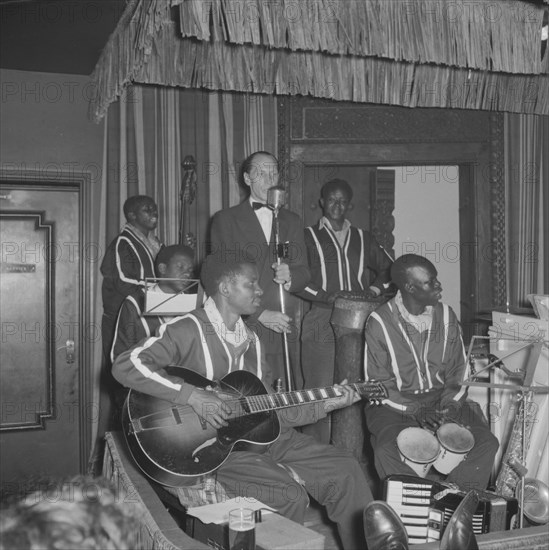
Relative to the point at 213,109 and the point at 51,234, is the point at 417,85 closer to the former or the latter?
the point at 213,109

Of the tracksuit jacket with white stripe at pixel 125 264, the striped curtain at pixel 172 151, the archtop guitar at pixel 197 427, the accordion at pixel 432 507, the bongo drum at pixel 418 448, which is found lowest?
the accordion at pixel 432 507

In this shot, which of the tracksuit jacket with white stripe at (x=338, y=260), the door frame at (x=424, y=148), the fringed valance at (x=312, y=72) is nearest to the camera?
the fringed valance at (x=312, y=72)

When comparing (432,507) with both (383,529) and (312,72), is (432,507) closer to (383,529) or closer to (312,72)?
(383,529)

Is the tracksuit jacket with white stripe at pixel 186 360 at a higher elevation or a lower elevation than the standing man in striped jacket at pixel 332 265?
lower

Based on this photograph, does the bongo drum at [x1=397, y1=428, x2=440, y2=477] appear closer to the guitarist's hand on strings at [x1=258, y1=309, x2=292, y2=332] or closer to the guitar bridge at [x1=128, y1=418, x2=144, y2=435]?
the guitarist's hand on strings at [x1=258, y1=309, x2=292, y2=332]

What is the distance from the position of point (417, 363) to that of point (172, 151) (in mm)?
2806

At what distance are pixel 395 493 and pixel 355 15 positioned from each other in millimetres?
2247

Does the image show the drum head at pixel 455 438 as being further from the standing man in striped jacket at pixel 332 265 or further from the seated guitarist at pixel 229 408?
the standing man in striped jacket at pixel 332 265

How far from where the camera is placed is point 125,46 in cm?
399

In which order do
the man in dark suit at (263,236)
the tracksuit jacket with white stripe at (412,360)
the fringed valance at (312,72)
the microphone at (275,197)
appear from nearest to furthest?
the fringed valance at (312,72)
the tracksuit jacket with white stripe at (412,360)
the microphone at (275,197)
the man in dark suit at (263,236)

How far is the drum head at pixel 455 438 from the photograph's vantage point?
12.0 feet

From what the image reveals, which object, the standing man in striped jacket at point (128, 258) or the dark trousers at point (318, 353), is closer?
the dark trousers at point (318, 353)

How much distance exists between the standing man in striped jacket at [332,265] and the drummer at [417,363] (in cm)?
98

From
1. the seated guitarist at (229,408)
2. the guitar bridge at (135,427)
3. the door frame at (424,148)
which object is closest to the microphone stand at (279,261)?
the seated guitarist at (229,408)
